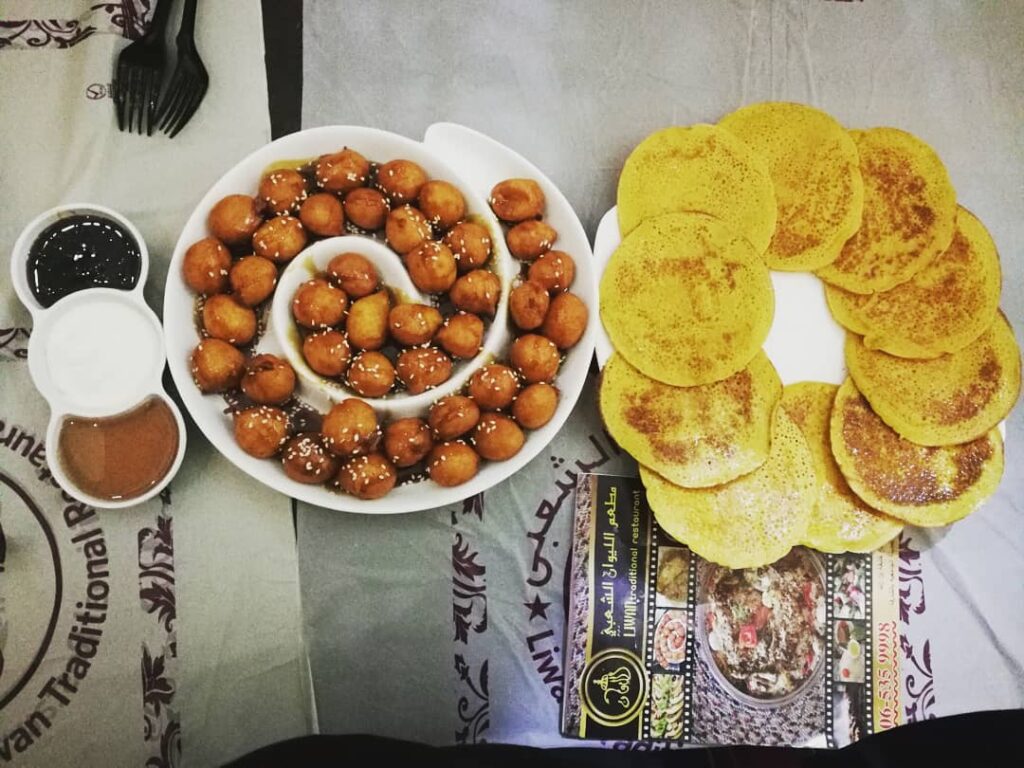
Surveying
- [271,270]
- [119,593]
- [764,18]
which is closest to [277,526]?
[119,593]

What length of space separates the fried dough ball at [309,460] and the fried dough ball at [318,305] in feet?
0.53

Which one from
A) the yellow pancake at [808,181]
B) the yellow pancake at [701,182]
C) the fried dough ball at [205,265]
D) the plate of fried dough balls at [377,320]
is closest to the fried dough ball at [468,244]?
the plate of fried dough balls at [377,320]

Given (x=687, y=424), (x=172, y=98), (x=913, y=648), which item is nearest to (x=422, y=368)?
(x=687, y=424)

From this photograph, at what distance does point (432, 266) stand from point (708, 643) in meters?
0.69

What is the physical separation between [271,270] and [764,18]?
91 centimetres

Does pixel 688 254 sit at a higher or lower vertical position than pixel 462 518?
higher

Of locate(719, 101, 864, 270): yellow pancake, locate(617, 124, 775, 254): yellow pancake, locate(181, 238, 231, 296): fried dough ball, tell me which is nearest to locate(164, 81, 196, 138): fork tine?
locate(181, 238, 231, 296): fried dough ball

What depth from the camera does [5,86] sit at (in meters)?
1.17

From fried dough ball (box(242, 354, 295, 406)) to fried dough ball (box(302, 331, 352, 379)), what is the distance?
0.04 metres

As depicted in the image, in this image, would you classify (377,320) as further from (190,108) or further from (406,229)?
(190,108)

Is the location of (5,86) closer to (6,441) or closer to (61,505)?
(6,441)

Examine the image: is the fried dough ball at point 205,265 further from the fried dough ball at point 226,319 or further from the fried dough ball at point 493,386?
the fried dough ball at point 493,386

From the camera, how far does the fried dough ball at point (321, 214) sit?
1.08m

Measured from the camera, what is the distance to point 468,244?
3.54 ft
